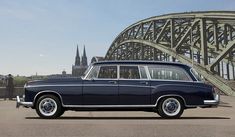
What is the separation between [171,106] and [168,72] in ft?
3.06

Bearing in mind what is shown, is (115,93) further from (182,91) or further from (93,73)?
(182,91)

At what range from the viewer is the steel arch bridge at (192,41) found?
43.9 meters

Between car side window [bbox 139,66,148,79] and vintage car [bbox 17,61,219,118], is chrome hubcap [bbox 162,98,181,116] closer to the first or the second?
vintage car [bbox 17,61,219,118]

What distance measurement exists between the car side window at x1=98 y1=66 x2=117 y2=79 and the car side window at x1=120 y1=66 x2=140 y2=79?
0.19 meters

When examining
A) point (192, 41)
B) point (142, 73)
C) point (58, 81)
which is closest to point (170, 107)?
point (142, 73)

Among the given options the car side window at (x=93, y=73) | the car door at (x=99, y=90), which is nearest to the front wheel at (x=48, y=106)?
the car door at (x=99, y=90)

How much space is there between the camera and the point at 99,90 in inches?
432

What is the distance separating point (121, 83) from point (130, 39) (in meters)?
66.3

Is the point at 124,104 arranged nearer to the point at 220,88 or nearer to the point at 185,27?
the point at 220,88

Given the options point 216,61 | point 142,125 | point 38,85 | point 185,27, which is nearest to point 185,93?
point 142,125

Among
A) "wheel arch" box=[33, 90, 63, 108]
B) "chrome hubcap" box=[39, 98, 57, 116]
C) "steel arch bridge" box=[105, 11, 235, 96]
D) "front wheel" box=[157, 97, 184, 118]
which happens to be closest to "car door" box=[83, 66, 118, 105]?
"wheel arch" box=[33, 90, 63, 108]

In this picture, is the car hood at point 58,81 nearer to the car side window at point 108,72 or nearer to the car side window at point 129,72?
the car side window at point 108,72

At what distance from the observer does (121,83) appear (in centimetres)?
1108

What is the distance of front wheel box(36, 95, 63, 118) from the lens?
10938 mm
